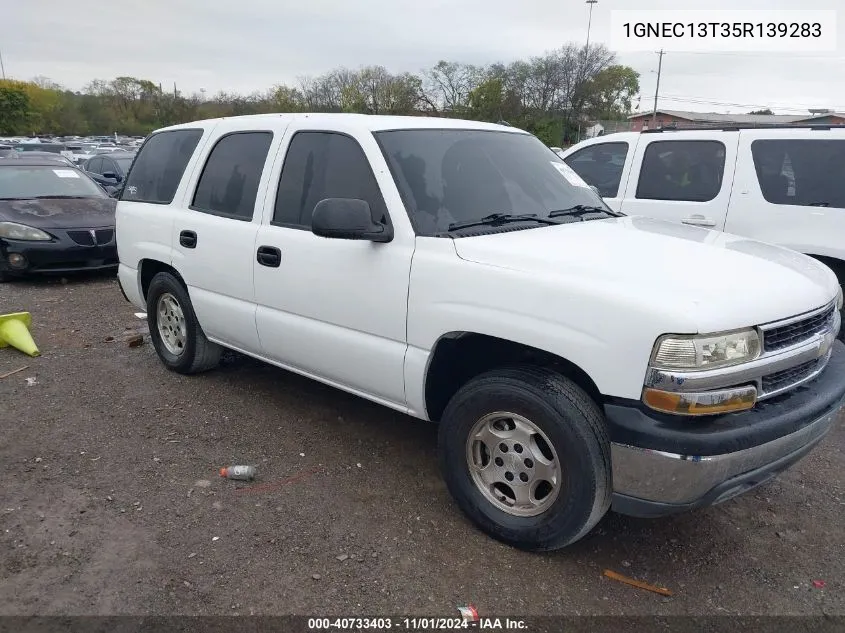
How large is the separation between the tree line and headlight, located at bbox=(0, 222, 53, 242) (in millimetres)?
33569

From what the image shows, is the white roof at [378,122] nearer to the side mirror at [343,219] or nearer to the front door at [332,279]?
the front door at [332,279]

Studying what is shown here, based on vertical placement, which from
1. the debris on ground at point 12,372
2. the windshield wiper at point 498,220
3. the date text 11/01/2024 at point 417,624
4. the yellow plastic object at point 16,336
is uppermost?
the windshield wiper at point 498,220

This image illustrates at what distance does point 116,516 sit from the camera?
10.9 ft

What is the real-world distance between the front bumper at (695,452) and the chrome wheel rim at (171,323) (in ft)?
11.6

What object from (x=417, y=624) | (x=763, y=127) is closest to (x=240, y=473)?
(x=417, y=624)

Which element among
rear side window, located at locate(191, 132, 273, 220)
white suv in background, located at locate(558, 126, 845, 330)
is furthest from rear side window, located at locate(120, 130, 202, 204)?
white suv in background, located at locate(558, 126, 845, 330)

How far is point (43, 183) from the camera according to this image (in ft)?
31.3

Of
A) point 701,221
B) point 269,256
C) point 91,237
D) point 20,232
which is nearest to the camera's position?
point 269,256

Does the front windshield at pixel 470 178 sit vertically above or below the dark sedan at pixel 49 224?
above

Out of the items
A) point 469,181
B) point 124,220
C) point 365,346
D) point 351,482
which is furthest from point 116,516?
point 124,220

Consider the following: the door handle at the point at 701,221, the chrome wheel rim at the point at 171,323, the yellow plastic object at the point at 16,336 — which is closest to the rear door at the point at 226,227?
→ the chrome wheel rim at the point at 171,323

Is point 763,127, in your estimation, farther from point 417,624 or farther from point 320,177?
point 417,624

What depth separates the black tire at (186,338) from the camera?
16.1ft

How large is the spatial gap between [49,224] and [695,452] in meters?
8.37
